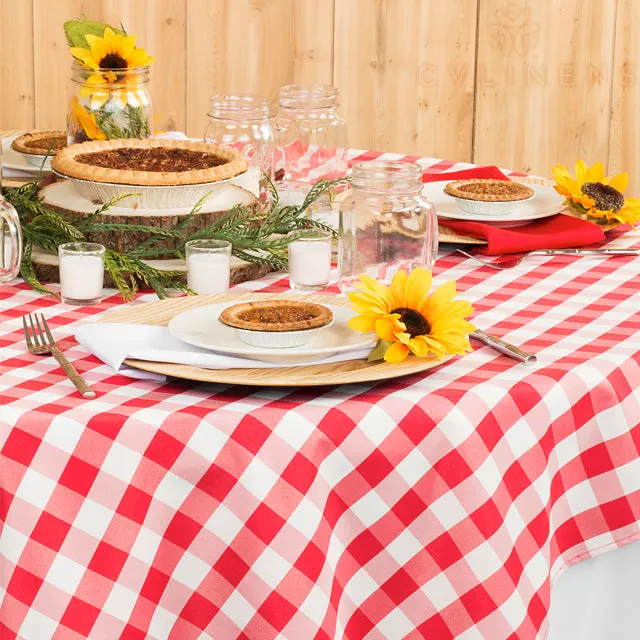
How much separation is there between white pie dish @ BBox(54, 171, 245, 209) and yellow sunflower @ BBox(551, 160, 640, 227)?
52 centimetres

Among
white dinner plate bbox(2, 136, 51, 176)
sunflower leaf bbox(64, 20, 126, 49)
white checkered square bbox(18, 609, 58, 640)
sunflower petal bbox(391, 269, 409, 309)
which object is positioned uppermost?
sunflower leaf bbox(64, 20, 126, 49)

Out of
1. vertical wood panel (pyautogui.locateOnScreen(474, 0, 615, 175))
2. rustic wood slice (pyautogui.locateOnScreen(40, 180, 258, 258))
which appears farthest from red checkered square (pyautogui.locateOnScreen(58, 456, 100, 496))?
vertical wood panel (pyautogui.locateOnScreen(474, 0, 615, 175))

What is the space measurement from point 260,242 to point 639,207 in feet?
1.97

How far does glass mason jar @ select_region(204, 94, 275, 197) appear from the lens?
173 cm

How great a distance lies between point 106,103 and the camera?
5.86ft

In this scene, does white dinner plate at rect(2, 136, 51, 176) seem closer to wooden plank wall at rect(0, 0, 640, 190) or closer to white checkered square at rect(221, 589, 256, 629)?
white checkered square at rect(221, 589, 256, 629)

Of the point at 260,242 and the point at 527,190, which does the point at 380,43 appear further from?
the point at 260,242

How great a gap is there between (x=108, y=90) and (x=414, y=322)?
849mm

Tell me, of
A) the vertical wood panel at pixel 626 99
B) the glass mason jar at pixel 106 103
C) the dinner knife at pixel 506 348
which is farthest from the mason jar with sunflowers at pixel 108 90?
the vertical wood panel at pixel 626 99

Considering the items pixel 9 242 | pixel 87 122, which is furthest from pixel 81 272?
pixel 87 122

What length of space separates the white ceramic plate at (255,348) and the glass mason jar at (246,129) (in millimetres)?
542

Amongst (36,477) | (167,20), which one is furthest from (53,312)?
(167,20)

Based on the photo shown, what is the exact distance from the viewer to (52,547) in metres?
0.98

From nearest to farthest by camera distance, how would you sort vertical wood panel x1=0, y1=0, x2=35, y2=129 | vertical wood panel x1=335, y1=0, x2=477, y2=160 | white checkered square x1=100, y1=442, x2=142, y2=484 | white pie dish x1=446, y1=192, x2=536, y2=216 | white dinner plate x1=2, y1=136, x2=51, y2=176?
white checkered square x1=100, y1=442, x2=142, y2=484
white pie dish x1=446, y1=192, x2=536, y2=216
white dinner plate x1=2, y1=136, x2=51, y2=176
vertical wood panel x1=0, y1=0, x2=35, y2=129
vertical wood panel x1=335, y1=0, x2=477, y2=160
